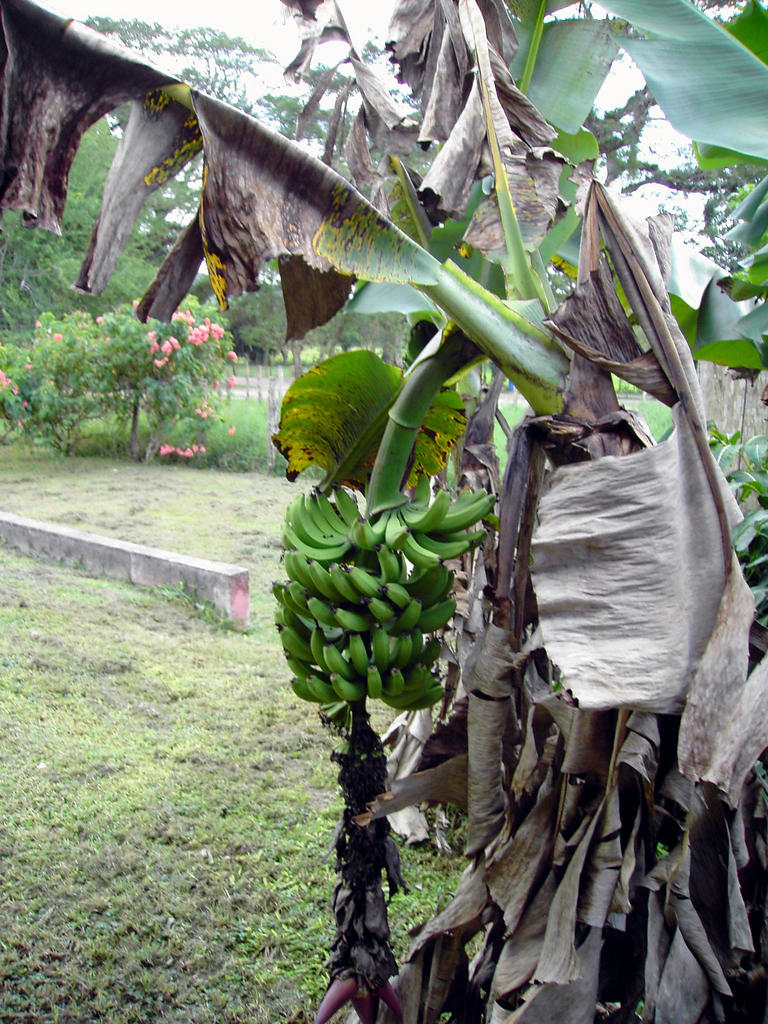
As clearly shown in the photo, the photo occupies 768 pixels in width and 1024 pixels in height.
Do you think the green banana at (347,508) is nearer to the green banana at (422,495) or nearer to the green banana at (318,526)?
the green banana at (318,526)

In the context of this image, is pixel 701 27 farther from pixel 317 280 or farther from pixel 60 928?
pixel 60 928

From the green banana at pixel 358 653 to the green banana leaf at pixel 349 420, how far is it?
40 cm

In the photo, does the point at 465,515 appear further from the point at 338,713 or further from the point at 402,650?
the point at 338,713

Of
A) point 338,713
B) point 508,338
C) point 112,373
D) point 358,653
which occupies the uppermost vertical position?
point 112,373

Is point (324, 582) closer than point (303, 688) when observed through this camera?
Yes

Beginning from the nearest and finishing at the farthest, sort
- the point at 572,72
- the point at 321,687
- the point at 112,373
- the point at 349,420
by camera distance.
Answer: the point at 321,687 < the point at 349,420 < the point at 572,72 < the point at 112,373

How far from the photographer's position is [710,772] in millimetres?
1004

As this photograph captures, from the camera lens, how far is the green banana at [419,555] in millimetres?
1327

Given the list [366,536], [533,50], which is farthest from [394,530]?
[533,50]

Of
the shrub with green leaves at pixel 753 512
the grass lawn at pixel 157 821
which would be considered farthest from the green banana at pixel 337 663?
the grass lawn at pixel 157 821

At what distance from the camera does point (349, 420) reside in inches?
60.8

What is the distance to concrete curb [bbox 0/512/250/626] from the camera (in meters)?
4.23

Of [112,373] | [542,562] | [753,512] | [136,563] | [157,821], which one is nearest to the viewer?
[542,562]

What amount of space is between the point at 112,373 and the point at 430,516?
7629mm
